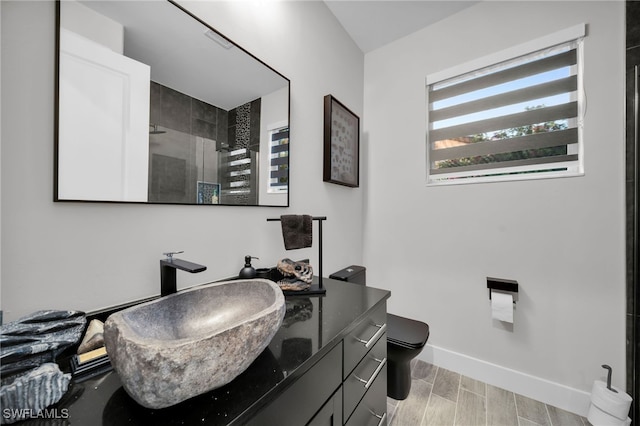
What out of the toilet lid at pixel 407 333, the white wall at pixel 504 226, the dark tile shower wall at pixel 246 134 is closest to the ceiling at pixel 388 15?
the white wall at pixel 504 226

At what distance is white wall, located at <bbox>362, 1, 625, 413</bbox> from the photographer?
1407 millimetres

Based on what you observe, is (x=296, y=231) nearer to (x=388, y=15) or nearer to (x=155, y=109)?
(x=155, y=109)

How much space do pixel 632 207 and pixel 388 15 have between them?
199cm

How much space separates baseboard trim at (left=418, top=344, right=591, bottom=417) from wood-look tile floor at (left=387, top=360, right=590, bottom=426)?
35mm

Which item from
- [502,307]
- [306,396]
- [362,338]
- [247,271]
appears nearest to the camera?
[306,396]

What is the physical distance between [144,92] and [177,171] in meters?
0.28

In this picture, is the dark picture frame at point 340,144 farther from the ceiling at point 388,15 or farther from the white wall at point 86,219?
the ceiling at point 388,15

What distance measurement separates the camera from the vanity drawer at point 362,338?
812 millimetres

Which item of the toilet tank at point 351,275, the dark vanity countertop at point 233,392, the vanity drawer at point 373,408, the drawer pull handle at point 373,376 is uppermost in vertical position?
the dark vanity countertop at point 233,392

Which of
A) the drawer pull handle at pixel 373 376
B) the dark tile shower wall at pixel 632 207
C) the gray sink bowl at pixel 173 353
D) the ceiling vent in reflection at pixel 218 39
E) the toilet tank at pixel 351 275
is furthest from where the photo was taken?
the toilet tank at pixel 351 275

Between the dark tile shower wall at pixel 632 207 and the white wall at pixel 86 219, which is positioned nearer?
the white wall at pixel 86 219

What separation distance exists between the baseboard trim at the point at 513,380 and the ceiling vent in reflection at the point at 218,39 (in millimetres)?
2429

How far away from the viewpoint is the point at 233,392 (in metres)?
0.50

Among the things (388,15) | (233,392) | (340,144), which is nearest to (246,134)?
(340,144)
